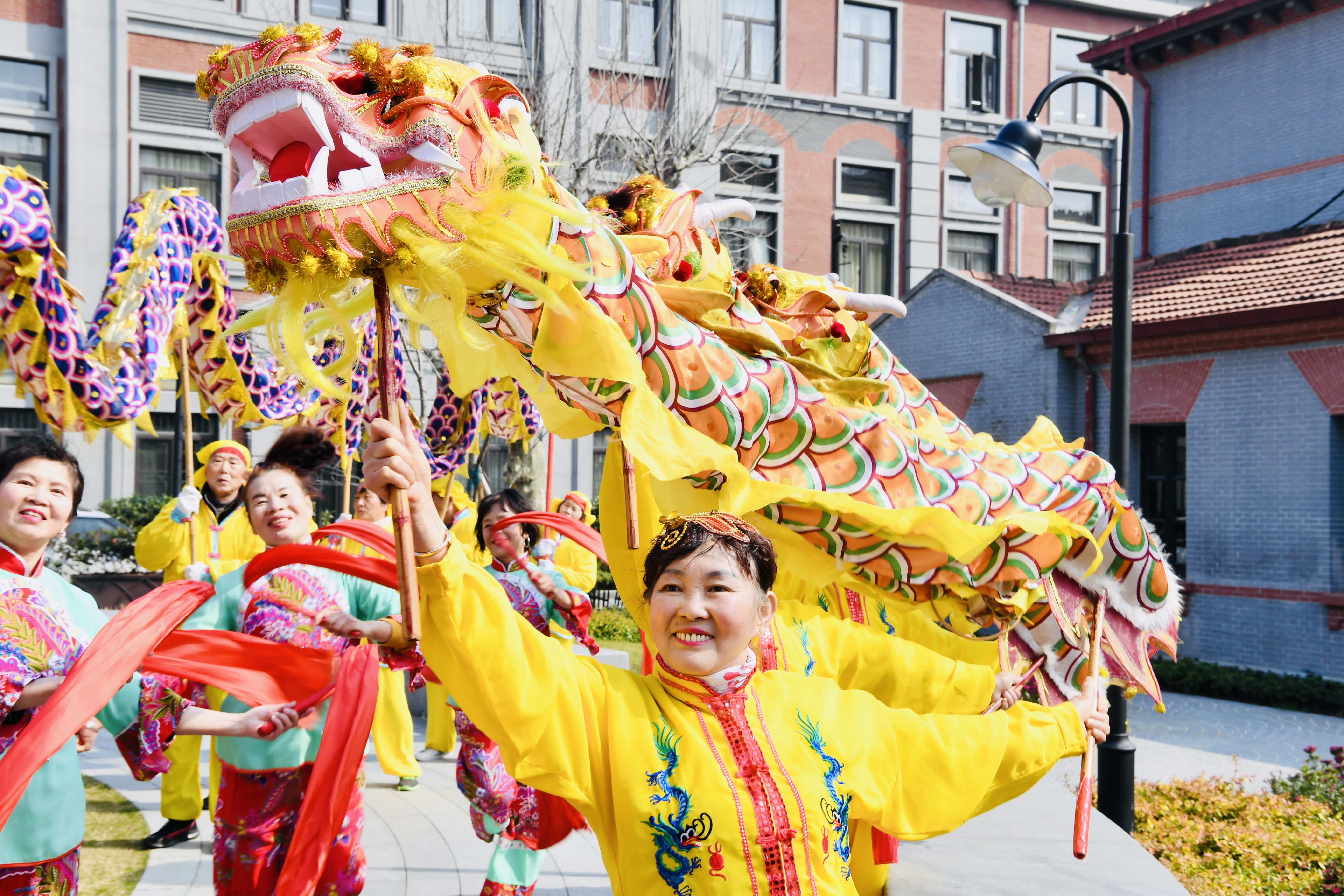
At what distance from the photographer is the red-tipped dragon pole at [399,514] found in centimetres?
168

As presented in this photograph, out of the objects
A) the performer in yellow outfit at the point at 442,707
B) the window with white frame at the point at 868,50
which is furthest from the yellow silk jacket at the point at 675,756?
the window with white frame at the point at 868,50

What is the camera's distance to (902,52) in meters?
19.5

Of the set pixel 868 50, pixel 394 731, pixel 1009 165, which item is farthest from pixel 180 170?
pixel 1009 165

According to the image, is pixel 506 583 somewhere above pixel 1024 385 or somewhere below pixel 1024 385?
below

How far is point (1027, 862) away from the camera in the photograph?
3.75m

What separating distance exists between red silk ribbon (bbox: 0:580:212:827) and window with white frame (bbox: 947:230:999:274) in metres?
18.7

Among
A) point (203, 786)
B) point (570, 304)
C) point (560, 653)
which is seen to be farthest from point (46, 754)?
point (203, 786)

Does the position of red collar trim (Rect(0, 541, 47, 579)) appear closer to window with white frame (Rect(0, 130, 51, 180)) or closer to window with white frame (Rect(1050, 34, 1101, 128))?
window with white frame (Rect(0, 130, 51, 180))

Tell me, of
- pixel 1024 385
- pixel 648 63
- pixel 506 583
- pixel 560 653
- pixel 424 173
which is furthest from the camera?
pixel 648 63

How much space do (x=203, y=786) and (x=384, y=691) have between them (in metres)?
1.18

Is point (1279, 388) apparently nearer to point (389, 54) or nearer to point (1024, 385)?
point (1024, 385)

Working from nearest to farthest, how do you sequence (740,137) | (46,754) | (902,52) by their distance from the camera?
(46,754) < (740,137) < (902,52)

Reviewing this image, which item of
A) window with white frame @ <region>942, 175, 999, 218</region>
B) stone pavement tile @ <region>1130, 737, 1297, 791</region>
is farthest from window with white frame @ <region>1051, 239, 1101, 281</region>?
stone pavement tile @ <region>1130, 737, 1297, 791</region>

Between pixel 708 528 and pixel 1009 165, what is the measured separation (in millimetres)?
3895
